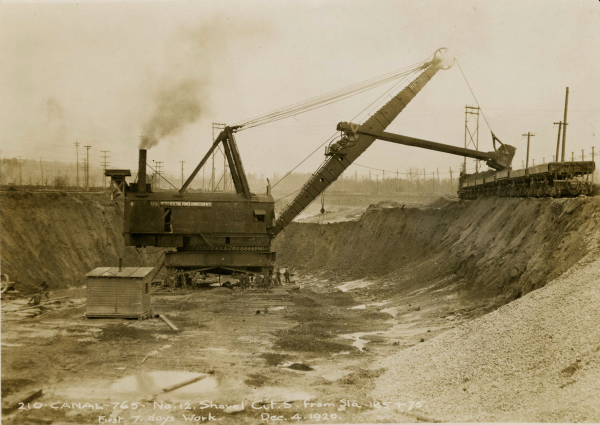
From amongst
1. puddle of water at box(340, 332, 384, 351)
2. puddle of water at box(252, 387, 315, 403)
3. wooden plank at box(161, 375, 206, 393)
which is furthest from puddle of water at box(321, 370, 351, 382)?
wooden plank at box(161, 375, 206, 393)

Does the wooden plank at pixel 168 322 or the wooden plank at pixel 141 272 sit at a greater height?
the wooden plank at pixel 141 272

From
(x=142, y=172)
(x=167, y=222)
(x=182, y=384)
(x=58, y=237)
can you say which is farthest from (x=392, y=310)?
(x=58, y=237)

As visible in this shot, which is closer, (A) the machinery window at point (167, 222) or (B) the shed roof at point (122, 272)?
(B) the shed roof at point (122, 272)

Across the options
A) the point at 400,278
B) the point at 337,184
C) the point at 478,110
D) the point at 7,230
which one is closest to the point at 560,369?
the point at 400,278

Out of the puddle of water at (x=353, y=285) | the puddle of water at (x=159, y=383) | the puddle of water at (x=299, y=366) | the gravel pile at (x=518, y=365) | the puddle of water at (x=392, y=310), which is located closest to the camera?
the gravel pile at (x=518, y=365)

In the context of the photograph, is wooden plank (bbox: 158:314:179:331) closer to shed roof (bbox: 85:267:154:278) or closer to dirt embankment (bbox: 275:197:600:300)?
shed roof (bbox: 85:267:154:278)

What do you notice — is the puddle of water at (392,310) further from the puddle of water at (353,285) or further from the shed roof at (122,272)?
the shed roof at (122,272)

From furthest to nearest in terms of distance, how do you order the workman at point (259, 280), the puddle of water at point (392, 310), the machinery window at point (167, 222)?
1. the workman at point (259, 280)
2. the machinery window at point (167, 222)
3. the puddle of water at point (392, 310)

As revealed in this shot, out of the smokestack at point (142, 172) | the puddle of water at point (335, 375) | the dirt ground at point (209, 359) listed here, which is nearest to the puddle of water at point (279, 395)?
the dirt ground at point (209, 359)
